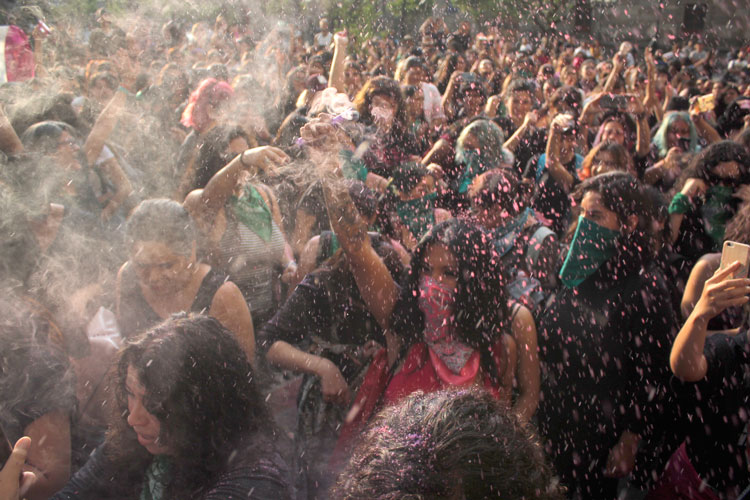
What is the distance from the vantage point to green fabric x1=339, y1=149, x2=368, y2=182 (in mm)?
3496

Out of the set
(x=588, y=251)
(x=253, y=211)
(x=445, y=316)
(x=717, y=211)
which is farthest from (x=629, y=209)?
(x=253, y=211)

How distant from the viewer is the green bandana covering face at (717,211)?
3.47 meters

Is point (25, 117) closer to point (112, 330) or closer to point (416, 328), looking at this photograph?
point (112, 330)

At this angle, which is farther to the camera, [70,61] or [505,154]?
[70,61]

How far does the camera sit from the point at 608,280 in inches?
95.8

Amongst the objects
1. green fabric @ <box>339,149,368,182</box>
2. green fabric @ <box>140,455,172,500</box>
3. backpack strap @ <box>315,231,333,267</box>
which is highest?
green fabric @ <box>339,149,368,182</box>

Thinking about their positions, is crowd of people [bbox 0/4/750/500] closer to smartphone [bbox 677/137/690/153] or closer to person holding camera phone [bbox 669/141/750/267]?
person holding camera phone [bbox 669/141/750/267]

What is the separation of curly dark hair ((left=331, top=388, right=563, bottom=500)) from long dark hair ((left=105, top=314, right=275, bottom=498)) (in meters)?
0.61

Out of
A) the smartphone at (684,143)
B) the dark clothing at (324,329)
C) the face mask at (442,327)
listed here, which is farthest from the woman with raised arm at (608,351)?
the smartphone at (684,143)

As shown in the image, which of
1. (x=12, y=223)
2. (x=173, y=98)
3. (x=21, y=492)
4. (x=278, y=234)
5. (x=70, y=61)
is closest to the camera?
(x=21, y=492)

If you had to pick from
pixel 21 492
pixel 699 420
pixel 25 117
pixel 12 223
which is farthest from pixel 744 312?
pixel 25 117

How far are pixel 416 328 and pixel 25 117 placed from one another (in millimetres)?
3397

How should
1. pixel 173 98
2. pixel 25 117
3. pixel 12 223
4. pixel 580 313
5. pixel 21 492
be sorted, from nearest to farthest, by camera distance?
pixel 21 492 → pixel 580 313 → pixel 12 223 → pixel 25 117 → pixel 173 98

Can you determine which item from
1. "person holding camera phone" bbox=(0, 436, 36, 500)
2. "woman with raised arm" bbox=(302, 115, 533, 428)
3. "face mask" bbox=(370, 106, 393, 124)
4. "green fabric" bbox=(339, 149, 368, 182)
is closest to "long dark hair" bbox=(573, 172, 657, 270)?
"woman with raised arm" bbox=(302, 115, 533, 428)
